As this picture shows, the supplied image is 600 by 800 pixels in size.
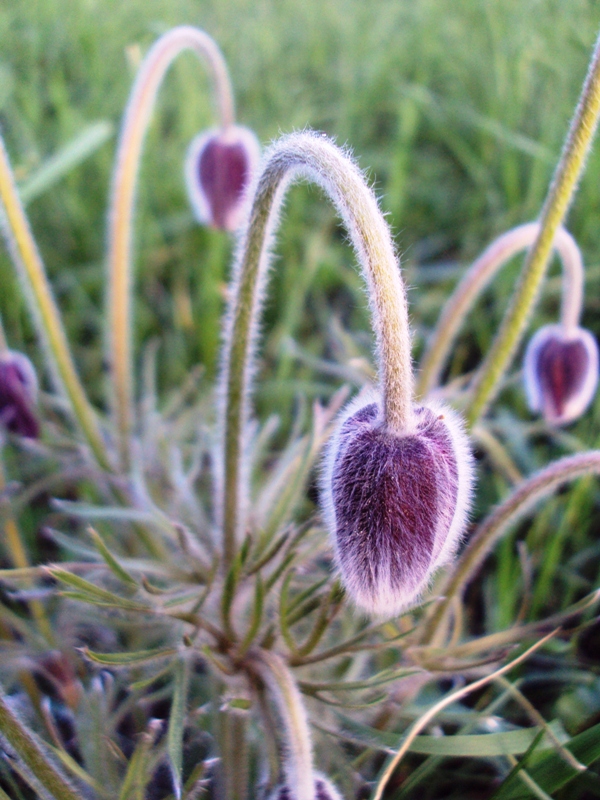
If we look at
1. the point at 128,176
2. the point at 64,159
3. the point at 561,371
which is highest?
the point at 64,159

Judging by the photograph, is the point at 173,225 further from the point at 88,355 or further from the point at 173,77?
the point at 173,77

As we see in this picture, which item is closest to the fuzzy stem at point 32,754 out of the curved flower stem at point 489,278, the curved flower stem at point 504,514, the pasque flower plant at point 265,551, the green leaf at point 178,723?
the pasque flower plant at point 265,551

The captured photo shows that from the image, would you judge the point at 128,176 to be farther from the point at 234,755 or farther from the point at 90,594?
the point at 234,755

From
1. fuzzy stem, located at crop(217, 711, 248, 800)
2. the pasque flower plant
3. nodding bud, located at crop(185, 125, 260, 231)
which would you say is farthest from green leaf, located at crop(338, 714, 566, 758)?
nodding bud, located at crop(185, 125, 260, 231)

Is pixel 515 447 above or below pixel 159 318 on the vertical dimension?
below

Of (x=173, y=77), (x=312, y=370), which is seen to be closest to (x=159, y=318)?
(x=312, y=370)

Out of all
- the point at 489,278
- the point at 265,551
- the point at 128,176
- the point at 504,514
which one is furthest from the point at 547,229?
the point at 128,176
